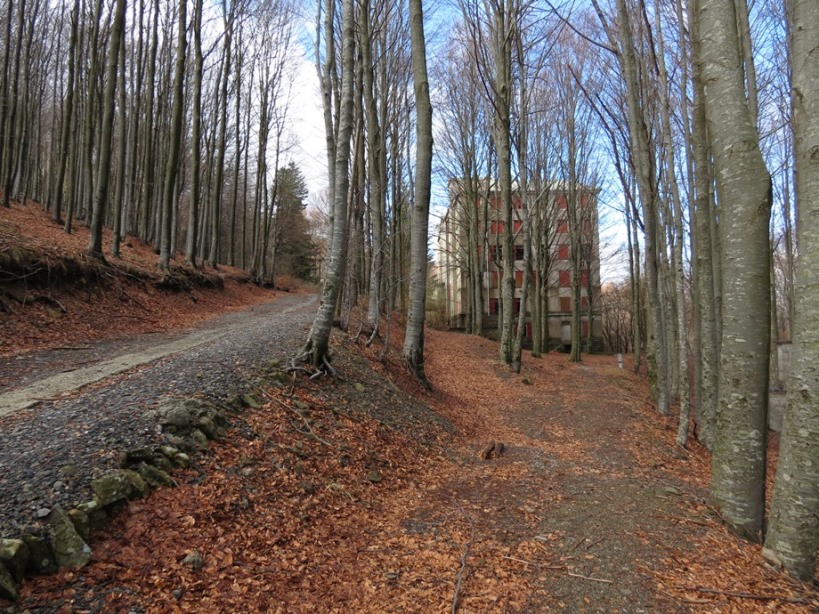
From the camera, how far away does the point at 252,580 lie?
2.73 metres

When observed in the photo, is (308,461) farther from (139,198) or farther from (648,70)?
(139,198)

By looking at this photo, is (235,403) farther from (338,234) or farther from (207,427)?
(338,234)

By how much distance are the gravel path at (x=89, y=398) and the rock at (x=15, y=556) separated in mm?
111

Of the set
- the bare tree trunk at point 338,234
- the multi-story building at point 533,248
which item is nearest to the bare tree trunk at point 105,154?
the bare tree trunk at point 338,234

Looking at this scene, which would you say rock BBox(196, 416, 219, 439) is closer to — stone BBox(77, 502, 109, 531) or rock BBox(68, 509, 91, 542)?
stone BBox(77, 502, 109, 531)

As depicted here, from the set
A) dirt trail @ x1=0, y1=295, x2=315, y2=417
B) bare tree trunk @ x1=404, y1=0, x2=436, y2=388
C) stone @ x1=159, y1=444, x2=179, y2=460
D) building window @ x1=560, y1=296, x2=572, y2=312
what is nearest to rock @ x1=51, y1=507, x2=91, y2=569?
stone @ x1=159, y1=444, x2=179, y2=460

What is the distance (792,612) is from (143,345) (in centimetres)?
889

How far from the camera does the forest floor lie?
2.65m

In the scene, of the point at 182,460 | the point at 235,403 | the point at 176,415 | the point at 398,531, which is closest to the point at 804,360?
the point at 398,531

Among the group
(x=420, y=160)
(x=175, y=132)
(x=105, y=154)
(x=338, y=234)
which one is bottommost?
(x=338, y=234)

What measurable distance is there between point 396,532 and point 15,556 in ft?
8.05

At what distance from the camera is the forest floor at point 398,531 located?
2.65 metres

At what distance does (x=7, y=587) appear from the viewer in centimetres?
209

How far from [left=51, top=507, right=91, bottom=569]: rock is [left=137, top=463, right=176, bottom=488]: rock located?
2.16ft
